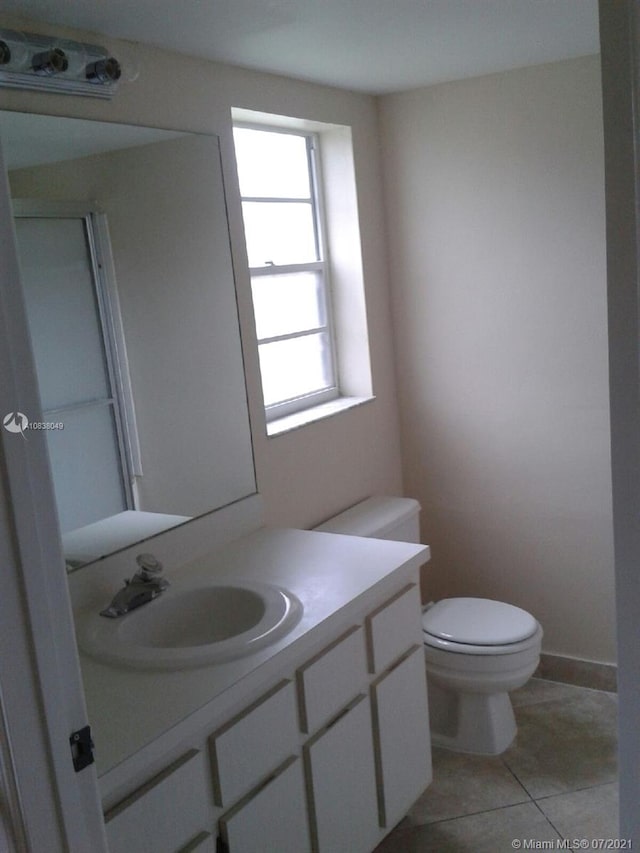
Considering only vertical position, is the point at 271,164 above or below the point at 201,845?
above

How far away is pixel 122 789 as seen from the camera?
4.76 feet

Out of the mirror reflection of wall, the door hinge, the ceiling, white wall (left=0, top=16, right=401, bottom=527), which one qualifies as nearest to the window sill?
white wall (left=0, top=16, right=401, bottom=527)

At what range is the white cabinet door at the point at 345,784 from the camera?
1.93 metres

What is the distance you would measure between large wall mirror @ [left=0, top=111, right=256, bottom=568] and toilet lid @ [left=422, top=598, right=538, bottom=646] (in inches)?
32.5

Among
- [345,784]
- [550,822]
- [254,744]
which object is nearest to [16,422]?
[254,744]

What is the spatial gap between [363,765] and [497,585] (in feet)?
4.55

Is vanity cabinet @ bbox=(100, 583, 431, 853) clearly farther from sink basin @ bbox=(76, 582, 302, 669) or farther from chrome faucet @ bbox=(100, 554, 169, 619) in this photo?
chrome faucet @ bbox=(100, 554, 169, 619)

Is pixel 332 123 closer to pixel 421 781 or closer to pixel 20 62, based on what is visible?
pixel 20 62

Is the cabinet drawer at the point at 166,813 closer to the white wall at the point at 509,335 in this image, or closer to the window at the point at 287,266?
the window at the point at 287,266

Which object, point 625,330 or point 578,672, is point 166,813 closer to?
point 625,330

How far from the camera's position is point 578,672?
3184 mm

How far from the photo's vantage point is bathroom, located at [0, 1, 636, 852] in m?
2.85

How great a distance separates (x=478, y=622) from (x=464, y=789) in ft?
1.74

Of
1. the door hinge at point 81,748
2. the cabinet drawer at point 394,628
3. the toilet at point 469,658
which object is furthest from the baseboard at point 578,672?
the door hinge at point 81,748
